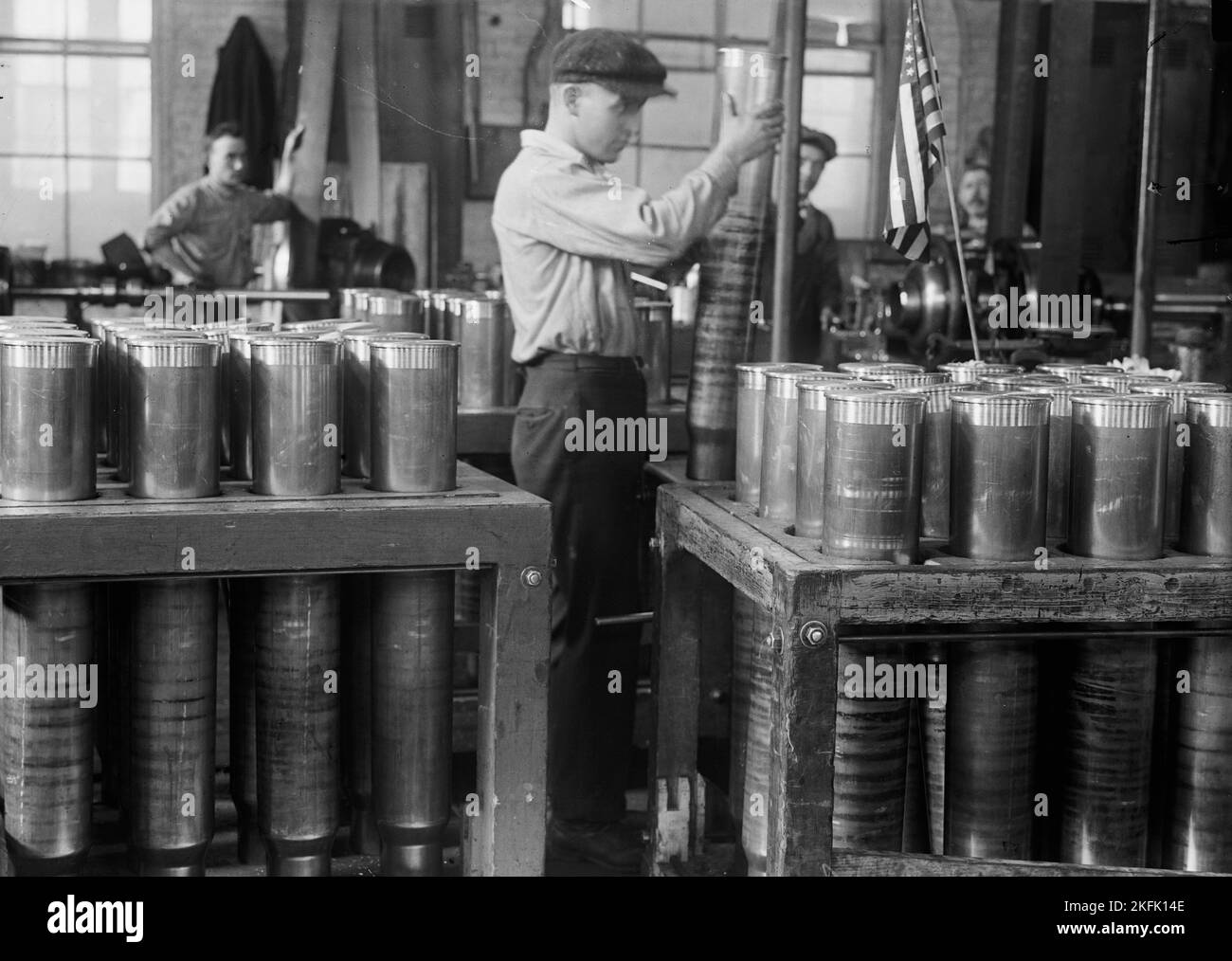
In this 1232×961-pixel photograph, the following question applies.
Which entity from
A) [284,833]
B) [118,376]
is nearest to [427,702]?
[284,833]

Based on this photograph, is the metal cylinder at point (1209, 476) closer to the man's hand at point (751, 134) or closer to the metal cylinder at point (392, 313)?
the man's hand at point (751, 134)

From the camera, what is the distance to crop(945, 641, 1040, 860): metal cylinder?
7.75 ft

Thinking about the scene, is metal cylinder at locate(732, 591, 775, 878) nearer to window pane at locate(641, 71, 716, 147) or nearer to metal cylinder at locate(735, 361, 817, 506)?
metal cylinder at locate(735, 361, 817, 506)

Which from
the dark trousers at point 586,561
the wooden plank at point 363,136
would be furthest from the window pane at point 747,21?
the dark trousers at point 586,561

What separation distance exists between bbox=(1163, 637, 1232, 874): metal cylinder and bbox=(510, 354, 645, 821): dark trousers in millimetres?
1272

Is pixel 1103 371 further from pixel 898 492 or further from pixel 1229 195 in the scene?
pixel 1229 195

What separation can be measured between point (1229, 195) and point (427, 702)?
2.43 meters

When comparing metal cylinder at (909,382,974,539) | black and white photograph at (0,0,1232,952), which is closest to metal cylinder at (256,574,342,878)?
black and white photograph at (0,0,1232,952)

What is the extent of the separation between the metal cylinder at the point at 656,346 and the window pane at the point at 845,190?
23.2 feet

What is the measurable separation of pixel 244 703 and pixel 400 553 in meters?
0.43

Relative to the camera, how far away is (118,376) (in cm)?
249

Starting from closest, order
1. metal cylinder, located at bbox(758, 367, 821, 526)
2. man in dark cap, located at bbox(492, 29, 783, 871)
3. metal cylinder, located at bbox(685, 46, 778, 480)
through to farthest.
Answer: metal cylinder, located at bbox(758, 367, 821, 526) → metal cylinder, located at bbox(685, 46, 778, 480) → man in dark cap, located at bbox(492, 29, 783, 871)

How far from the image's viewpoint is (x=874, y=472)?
2.25 meters

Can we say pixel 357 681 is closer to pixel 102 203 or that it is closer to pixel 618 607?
pixel 618 607
